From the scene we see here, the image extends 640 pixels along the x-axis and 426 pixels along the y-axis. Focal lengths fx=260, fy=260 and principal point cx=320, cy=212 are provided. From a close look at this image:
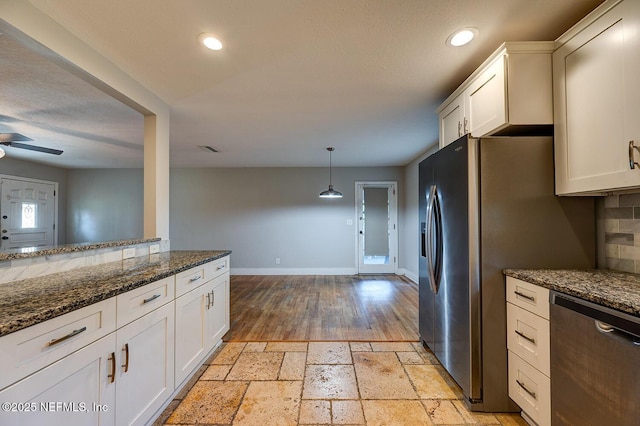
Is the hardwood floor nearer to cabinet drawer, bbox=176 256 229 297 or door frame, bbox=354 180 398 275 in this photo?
door frame, bbox=354 180 398 275

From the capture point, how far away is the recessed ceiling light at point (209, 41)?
5.36 feet

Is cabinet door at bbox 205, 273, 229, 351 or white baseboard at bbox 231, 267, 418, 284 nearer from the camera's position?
cabinet door at bbox 205, 273, 229, 351

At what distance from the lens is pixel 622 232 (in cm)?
153

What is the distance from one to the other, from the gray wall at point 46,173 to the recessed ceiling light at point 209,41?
19.4 feet

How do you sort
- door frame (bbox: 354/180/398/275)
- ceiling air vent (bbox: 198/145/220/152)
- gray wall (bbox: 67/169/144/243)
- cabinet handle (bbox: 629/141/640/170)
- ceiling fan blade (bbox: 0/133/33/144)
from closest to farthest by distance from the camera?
cabinet handle (bbox: 629/141/640/170), ceiling fan blade (bbox: 0/133/33/144), ceiling air vent (bbox: 198/145/220/152), door frame (bbox: 354/180/398/275), gray wall (bbox: 67/169/144/243)

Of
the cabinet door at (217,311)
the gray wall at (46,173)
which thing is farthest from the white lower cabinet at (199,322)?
the gray wall at (46,173)

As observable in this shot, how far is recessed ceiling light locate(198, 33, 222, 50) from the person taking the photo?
163 cm

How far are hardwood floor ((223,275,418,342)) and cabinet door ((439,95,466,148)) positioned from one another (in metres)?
1.97

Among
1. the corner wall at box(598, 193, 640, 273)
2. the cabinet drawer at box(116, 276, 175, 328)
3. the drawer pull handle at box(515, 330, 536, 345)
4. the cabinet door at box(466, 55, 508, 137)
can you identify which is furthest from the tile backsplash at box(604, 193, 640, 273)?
the cabinet drawer at box(116, 276, 175, 328)

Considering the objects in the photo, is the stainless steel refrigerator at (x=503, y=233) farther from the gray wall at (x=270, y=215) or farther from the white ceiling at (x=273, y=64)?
the gray wall at (x=270, y=215)

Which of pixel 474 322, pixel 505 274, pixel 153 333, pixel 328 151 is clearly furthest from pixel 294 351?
pixel 328 151

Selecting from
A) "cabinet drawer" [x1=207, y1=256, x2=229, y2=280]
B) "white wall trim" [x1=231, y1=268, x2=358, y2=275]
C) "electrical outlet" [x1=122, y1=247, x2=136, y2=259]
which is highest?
"electrical outlet" [x1=122, y1=247, x2=136, y2=259]

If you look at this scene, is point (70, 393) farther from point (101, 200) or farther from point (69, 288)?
point (101, 200)

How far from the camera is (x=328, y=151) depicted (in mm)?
4480
